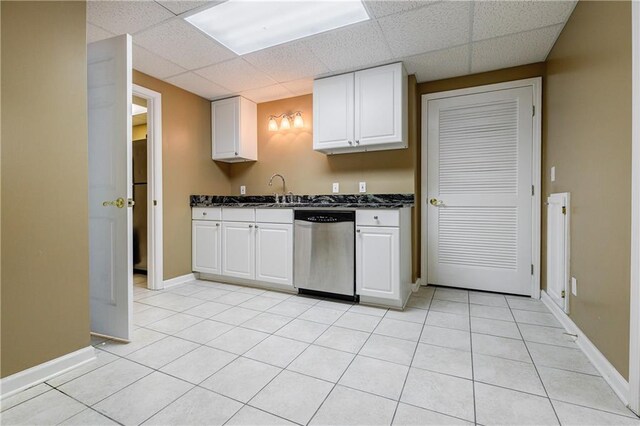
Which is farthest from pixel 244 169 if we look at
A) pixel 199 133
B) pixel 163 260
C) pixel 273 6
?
pixel 273 6

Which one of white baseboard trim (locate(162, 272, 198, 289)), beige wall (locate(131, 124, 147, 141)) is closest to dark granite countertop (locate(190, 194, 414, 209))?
white baseboard trim (locate(162, 272, 198, 289))

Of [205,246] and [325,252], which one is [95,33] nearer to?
[205,246]

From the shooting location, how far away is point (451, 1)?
1.97 meters

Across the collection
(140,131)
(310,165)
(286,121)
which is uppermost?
(140,131)

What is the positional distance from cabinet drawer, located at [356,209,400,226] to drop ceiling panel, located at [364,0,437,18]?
1466mm

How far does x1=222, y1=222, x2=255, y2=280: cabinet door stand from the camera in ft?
10.6

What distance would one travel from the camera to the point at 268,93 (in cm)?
362

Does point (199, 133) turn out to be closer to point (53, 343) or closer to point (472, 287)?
point (53, 343)

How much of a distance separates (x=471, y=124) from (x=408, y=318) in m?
2.07

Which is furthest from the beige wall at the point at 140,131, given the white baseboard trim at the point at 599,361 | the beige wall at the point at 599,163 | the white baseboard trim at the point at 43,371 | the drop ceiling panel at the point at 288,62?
the white baseboard trim at the point at 599,361

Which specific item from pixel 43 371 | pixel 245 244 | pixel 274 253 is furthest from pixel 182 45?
pixel 43 371

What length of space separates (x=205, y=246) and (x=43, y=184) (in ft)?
6.69

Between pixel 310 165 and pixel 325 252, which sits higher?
pixel 310 165

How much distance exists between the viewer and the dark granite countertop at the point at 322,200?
2.96m
